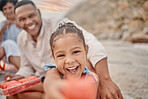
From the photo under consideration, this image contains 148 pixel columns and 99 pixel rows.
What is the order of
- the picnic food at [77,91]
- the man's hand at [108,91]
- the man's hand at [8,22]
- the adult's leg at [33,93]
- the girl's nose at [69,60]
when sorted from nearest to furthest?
1. the picnic food at [77,91]
2. the girl's nose at [69,60]
3. the man's hand at [108,91]
4. the adult's leg at [33,93]
5. the man's hand at [8,22]

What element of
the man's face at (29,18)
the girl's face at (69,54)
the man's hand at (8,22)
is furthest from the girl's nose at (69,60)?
the man's hand at (8,22)

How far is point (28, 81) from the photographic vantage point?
3.73ft

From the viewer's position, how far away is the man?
1.00m

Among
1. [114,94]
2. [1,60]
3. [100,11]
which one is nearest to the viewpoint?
[114,94]

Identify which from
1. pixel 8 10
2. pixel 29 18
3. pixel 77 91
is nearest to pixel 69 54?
pixel 77 91

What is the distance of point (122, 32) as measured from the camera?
6.46 meters

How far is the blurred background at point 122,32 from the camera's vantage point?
1.44 meters

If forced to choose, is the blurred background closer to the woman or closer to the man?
the man

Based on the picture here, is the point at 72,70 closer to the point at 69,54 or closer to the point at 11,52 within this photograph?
the point at 69,54

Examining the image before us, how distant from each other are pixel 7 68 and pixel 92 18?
8190 millimetres

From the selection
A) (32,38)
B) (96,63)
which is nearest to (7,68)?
(32,38)

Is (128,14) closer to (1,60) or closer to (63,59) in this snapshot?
(1,60)

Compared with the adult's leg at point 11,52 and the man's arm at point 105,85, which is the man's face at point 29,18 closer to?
the man's arm at point 105,85

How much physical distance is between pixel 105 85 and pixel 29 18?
564 mm
